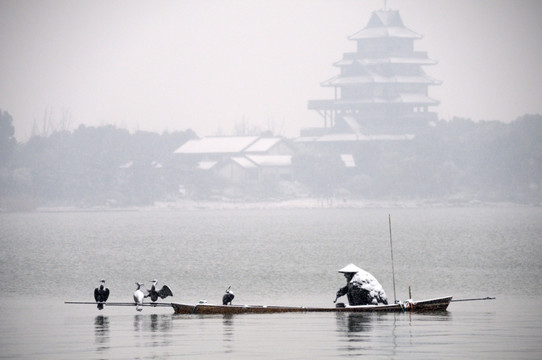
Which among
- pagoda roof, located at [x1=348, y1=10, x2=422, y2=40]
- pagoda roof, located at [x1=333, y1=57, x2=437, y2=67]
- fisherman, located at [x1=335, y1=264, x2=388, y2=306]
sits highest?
pagoda roof, located at [x1=348, y1=10, x2=422, y2=40]

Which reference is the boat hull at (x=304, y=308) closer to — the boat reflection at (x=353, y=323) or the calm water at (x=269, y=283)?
the boat reflection at (x=353, y=323)

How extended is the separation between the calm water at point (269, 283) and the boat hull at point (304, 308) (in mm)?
371

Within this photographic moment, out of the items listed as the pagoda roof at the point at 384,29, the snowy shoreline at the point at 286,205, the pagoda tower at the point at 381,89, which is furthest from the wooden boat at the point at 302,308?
the pagoda roof at the point at 384,29

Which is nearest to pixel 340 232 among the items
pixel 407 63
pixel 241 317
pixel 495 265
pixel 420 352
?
pixel 495 265

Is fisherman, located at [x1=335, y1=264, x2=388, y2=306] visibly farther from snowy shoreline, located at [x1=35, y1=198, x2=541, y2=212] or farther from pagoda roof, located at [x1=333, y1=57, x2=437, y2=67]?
pagoda roof, located at [x1=333, y1=57, x2=437, y2=67]

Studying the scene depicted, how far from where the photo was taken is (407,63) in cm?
16500

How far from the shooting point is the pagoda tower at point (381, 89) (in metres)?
154

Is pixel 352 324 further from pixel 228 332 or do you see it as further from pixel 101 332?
pixel 101 332

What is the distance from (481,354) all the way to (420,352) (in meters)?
1.02

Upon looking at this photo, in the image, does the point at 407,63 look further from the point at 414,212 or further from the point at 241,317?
the point at 241,317

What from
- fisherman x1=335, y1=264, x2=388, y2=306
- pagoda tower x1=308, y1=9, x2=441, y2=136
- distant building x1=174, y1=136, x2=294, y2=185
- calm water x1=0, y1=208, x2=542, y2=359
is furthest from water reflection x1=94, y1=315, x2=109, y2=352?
pagoda tower x1=308, y1=9, x2=441, y2=136

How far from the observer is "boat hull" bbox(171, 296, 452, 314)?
99.6ft

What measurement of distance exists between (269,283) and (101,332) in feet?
61.8

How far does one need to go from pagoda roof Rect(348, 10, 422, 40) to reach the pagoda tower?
12 centimetres
